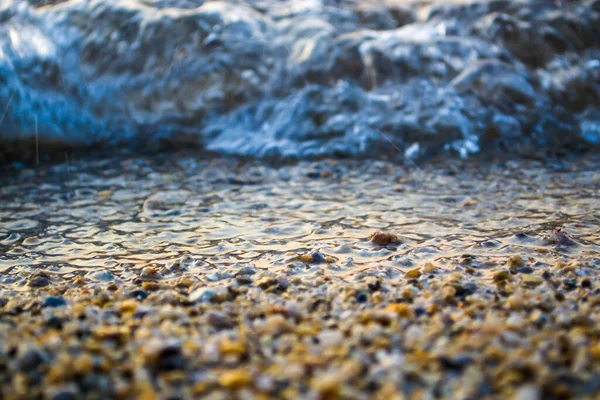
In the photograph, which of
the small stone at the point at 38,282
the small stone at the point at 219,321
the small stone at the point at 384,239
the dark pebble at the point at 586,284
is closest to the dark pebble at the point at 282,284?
the small stone at the point at 219,321

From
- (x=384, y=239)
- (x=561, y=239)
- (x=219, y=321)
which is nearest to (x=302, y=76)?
(x=384, y=239)

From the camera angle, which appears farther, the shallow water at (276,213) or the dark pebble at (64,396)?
the shallow water at (276,213)

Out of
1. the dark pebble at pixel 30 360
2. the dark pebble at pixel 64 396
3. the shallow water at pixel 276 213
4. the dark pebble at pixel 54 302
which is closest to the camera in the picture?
the dark pebble at pixel 64 396

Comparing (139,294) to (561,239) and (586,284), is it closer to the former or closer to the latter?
(586,284)

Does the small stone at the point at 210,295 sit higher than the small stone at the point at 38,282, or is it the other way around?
the small stone at the point at 210,295

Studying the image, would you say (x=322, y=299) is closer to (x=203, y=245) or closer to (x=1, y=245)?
(x=203, y=245)

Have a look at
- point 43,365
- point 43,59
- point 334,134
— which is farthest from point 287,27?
point 43,365

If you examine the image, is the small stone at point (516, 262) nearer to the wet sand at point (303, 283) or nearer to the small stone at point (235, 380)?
the wet sand at point (303, 283)
